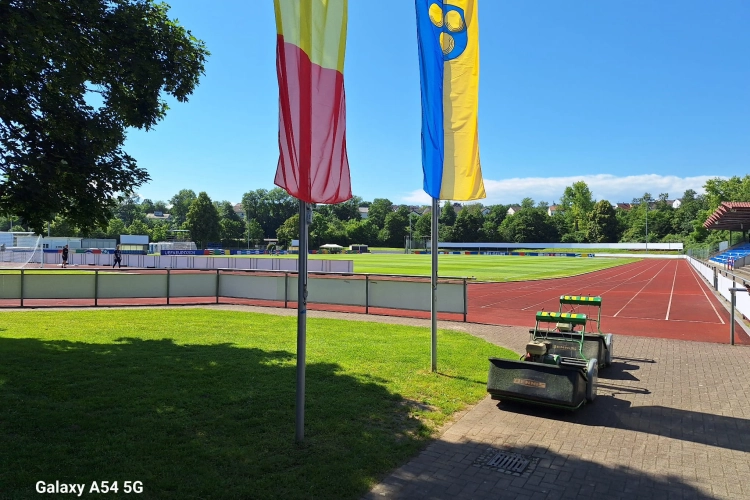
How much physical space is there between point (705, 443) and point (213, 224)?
108m

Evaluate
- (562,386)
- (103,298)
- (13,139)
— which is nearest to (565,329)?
(562,386)

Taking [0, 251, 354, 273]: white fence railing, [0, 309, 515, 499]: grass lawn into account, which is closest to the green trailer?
[0, 309, 515, 499]: grass lawn

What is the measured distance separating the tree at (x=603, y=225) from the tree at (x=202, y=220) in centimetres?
9253

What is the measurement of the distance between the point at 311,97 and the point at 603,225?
12667cm

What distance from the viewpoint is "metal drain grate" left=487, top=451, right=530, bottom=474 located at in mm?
4746

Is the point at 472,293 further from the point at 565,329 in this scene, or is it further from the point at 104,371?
the point at 104,371

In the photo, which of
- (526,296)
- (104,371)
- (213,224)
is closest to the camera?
(104,371)

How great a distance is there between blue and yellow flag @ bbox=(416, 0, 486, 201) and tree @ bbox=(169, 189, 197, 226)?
489 ft

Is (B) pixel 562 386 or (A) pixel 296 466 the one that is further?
(B) pixel 562 386

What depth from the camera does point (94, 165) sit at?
8.62 m

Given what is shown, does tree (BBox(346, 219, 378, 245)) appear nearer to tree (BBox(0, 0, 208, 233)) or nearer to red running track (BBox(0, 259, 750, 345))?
red running track (BBox(0, 259, 750, 345))

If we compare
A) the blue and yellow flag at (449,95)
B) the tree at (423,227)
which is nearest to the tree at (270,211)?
the tree at (423,227)

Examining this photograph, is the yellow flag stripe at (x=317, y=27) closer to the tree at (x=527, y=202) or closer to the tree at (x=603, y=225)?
the tree at (x=603, y=225)

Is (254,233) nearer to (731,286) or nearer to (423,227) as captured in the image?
(423,227)
